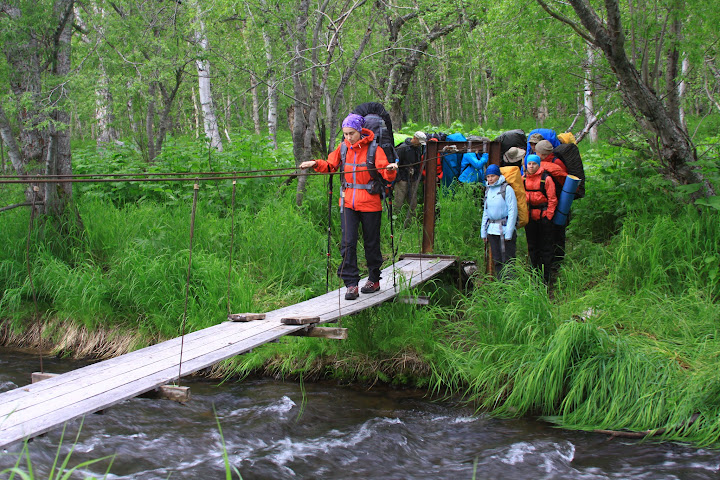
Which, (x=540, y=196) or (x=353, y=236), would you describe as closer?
(x=353, y=236)

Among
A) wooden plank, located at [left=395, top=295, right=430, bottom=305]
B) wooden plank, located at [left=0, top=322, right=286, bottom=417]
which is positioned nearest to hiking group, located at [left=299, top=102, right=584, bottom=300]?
wooden plank, located at [left=395, top=295, right=430, bottom=305]

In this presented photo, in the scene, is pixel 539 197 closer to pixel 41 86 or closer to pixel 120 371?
pixel 120 371

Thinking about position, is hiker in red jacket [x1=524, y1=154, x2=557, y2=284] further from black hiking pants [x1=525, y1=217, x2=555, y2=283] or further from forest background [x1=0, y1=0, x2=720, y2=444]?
forest background [x1=0, y1=0, x2=720, y2=444]

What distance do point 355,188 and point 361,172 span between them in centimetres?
16

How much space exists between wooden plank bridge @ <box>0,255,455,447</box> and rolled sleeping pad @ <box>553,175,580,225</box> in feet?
8.76

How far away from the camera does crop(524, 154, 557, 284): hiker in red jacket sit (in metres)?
6.74

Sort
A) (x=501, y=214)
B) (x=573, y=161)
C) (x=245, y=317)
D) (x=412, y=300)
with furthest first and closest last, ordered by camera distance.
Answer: (x=573, y=161) → (x=501, y=214) → (x=412, y=300) → (x=245, y=317)

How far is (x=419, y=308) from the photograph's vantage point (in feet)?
20.7

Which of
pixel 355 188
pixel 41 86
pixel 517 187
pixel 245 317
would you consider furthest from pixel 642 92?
pixel 41 86

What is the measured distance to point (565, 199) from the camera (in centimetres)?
675

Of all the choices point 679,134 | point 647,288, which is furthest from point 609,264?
point 679,134

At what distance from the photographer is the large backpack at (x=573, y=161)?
693 cm

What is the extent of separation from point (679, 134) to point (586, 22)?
5.94 ft

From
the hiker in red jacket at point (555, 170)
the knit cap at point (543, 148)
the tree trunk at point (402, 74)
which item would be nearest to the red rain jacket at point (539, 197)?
the hiker in red jacket at point (555, 170)
